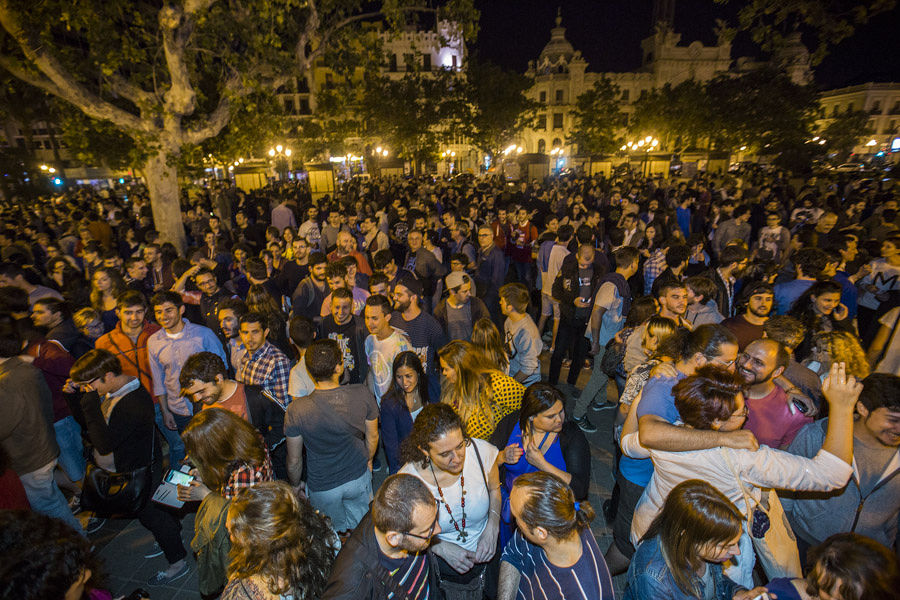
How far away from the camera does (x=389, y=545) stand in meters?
1.84

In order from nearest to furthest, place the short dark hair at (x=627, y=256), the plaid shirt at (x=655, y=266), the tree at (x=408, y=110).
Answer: the short dark hair at (x=627, y=256) → the plaid shirt at (x=655, y=266) → the tree at (x=408, y=110)

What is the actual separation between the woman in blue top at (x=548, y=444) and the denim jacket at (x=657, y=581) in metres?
0.60

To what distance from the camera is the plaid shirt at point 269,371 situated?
3729mm

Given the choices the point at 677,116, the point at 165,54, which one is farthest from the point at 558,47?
the point at 165,54

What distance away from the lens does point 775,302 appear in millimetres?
4770

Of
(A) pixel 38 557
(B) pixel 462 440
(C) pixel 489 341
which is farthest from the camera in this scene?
(C) pixel 489 341

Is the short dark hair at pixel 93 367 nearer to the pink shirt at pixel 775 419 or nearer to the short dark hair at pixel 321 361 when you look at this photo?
the short dark hair at pixel 321 361

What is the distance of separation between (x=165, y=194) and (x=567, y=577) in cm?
1108

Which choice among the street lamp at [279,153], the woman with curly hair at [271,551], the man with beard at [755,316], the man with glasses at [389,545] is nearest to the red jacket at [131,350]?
the woman with curly hair at [271,551]

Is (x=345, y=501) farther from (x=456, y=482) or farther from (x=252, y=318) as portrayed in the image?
(x=252, y=318)

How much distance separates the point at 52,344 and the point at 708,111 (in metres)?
40.1

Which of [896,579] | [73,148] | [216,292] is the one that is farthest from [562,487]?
[73,148]

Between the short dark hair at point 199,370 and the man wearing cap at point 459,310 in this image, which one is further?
the man wearing cap at point 459,310

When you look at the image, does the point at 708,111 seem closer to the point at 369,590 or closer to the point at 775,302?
the point at 775,302
